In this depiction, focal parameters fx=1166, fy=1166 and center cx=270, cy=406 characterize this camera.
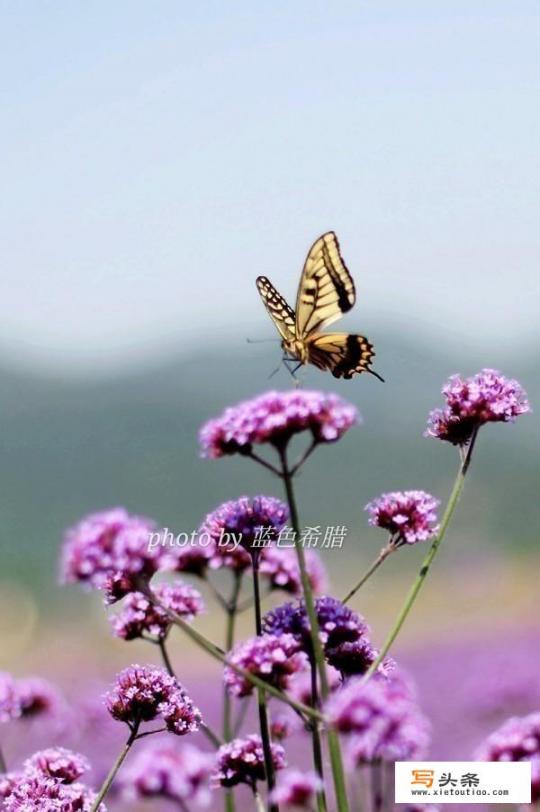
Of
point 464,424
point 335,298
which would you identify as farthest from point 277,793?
point 335,298

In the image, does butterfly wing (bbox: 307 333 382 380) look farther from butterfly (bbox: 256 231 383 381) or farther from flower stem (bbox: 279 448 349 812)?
flower stem (bbox: 279 448 349 812)

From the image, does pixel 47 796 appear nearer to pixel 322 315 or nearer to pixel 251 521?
pixel 251 521

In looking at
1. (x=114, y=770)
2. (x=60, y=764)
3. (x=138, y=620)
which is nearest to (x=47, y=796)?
(x=60, y=764)

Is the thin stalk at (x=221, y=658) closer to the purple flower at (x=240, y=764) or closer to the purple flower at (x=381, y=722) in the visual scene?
the purple flower at (x=381, y=722)

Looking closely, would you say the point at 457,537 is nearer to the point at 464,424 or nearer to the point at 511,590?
the point at 511,590

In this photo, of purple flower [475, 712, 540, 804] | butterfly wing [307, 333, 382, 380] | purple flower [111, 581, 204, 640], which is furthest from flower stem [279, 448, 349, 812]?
butterfly wing [307, 333, 382, 380]

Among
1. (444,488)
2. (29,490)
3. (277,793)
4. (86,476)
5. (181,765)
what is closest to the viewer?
(181,765)

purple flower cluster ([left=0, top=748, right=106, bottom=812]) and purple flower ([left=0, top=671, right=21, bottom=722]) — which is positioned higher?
purple flower ([left=0, top=671, right=21, bottom=722])
